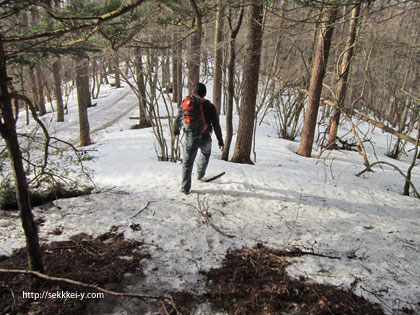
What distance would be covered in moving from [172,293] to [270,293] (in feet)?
3.08

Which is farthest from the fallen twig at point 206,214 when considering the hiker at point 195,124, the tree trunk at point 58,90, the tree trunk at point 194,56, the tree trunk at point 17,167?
the tree trunk at point 58,90

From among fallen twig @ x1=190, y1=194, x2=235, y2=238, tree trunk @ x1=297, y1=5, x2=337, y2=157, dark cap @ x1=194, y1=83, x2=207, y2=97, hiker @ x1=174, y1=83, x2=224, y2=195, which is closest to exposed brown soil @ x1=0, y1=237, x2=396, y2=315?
fallen twig @ x1=190, y1=194, x2=235, y2=238

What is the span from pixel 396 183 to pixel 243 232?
5.09 m

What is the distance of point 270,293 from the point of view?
241 centimetres

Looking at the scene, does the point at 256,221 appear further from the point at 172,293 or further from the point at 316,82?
the point at 316,82

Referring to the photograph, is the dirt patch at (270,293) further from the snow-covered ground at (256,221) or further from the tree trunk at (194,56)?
the tree trunk at (194,56)

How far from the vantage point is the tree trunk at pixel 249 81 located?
6019 millimetres

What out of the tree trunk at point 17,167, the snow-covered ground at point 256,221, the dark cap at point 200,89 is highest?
the dark cap at point 200,89

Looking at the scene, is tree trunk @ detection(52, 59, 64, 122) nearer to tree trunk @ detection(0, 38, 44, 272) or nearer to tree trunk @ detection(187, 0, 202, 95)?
tree trunk @ detection(187, 0, 202, 95)

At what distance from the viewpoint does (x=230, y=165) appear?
6.33 metres

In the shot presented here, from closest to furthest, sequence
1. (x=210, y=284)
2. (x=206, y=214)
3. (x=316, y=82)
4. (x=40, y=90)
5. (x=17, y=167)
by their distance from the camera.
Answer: (x=17, y=167), (x=210, y=284), (x=206, y=214), (x=316, y=82), (x=40, y=90)

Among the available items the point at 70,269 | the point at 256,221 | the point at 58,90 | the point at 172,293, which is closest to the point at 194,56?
the point at 256,221

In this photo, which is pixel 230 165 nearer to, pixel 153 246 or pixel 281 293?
pixel 153 246

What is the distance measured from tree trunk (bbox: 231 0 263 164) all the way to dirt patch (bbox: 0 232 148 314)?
4.40m
